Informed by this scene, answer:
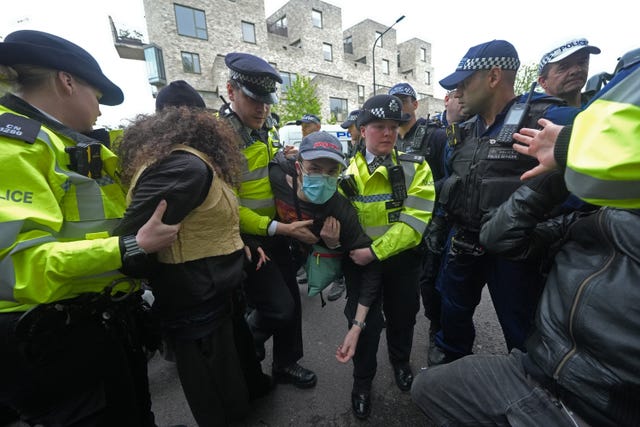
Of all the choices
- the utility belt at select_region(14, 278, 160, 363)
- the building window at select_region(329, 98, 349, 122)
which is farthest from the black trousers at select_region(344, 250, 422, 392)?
the building window at select_region(329, 98, 349, 122)

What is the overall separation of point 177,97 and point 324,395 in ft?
7.95

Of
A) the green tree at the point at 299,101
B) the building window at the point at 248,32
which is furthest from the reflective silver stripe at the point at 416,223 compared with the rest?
the building window at the point at 248,32

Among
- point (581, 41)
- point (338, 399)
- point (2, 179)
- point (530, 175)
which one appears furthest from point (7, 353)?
point (581, 41)

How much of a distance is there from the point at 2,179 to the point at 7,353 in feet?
2.31

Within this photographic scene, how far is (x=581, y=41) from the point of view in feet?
8.10

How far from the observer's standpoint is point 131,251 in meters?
1.23

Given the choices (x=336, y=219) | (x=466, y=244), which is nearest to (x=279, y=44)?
(x=336, y=219)

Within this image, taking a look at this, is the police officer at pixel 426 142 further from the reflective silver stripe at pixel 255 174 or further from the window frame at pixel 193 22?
the window frame at pixel 193 22

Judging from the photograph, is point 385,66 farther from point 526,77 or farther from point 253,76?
point 253,76

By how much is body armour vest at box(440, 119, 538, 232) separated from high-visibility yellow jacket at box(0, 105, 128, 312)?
201 cm

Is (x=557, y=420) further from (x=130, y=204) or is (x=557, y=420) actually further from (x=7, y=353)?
(x=7, y=353)

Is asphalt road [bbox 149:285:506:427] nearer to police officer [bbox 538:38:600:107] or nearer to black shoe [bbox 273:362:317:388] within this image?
black shoe [bbox 273:362:317:388]

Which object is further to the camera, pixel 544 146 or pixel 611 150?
pixel 544 146

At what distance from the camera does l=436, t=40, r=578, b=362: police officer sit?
1.72 m
